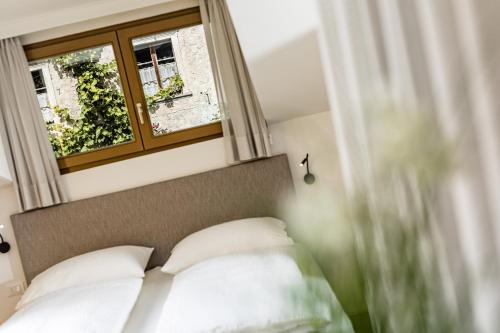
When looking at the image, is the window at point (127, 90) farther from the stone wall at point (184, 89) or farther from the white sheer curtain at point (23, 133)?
the white sheer curtain at point (23, 133)

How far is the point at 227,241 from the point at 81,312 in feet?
2.86

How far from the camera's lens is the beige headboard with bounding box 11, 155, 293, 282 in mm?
A: 3039

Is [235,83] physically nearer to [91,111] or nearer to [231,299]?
[91,111]

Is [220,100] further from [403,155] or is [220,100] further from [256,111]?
[403,155]

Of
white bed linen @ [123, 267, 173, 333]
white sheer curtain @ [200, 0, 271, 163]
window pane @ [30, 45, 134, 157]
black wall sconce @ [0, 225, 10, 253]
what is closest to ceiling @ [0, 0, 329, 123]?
white sheer curtain @ [200, 0, 271, 163]

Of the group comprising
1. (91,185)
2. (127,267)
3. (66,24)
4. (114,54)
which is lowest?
(127,267)

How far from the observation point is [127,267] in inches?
102

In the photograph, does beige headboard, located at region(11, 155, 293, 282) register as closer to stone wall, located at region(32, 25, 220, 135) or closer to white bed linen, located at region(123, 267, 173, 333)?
white bed linen, located at region(123, 267, 173, 333)

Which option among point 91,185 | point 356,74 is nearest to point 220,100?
point 91,185

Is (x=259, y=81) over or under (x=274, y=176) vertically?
over

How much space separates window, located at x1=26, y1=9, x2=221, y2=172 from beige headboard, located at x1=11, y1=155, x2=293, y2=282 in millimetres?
307

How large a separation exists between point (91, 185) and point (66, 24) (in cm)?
108

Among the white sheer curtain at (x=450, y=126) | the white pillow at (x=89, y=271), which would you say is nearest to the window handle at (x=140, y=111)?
the white pillow at (x=89, y=271)

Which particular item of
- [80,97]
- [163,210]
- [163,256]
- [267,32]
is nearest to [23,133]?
[80,97]
